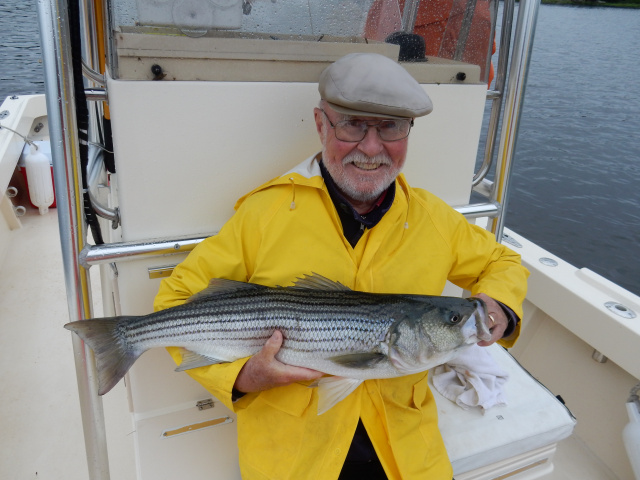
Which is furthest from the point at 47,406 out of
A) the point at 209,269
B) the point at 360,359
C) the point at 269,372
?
the point at 360,359

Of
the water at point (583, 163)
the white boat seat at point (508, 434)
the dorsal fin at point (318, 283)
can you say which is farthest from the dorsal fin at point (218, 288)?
the water at point (583, 163)

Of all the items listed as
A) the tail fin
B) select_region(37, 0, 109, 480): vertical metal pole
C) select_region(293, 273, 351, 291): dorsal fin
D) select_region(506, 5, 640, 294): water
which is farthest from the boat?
select_region(506, 5, 640, 294): water

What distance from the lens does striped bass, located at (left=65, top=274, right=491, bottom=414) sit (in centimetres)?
176

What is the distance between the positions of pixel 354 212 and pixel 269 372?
28.9 inches

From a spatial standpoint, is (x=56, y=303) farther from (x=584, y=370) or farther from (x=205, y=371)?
(x=584, y=370)

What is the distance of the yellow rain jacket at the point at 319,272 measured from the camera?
191 centimetres

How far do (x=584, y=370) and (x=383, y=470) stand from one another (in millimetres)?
1978

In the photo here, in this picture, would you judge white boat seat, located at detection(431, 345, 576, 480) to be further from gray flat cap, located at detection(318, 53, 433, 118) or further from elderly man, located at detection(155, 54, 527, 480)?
gray flat cap, located at detection(318, 53, 433, 118)

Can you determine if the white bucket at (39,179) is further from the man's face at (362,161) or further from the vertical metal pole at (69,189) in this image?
the man's face at (362,161)

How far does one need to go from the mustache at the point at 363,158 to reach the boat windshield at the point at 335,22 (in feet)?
1.87

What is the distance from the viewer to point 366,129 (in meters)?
1.91

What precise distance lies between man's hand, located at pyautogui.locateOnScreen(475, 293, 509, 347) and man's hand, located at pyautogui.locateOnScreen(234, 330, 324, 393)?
2.28ft

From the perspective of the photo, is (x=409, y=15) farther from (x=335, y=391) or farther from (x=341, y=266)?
(x=335, y=391)

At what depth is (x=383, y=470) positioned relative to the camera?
2020 millimetres
